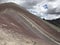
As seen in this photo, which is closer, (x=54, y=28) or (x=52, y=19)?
(x=54, y=28)

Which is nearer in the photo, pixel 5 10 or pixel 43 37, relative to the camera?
pixel 43 37

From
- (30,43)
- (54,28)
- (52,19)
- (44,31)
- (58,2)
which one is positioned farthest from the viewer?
(58,2)

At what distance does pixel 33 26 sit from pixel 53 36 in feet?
0.39

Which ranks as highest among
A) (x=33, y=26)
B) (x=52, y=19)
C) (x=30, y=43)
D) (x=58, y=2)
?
(x=58, y=2)

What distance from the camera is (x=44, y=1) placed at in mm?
1392

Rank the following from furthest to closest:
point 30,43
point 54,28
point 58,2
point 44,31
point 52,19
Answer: point 58,2 < point 52,19 < point 54,28 < point 44,31 < point 30,43

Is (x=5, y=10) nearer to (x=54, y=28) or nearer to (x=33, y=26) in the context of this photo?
(x=33, y=26)

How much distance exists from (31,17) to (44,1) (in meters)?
0.34

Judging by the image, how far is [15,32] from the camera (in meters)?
0.95

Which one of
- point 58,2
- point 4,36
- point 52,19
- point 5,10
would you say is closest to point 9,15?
point 5,10

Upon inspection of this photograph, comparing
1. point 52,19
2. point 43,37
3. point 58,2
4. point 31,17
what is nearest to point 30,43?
point 43,37

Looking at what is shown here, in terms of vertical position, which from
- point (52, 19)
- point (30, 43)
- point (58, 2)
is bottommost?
point (30, 43)

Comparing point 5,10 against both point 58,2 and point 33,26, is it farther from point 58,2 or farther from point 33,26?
point 58,2

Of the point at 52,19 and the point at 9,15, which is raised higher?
the point at 52,19
